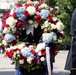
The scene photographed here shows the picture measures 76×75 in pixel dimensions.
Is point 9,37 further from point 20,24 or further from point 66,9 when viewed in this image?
point 66,9

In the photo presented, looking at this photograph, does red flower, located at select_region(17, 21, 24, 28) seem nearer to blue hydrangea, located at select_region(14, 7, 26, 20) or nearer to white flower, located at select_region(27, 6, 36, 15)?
blue hydrangea, located at select_region(14, 7, 26, 20)

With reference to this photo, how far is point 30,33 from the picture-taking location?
4.42 m

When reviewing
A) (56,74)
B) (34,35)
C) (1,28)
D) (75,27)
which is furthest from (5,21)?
(56,74)

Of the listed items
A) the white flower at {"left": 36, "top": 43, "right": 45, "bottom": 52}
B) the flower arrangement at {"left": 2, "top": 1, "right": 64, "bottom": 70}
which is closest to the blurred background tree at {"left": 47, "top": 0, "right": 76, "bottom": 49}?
the flower arrangement at {"left": 2, "top": 1, "right": 64, "bottom": 70}

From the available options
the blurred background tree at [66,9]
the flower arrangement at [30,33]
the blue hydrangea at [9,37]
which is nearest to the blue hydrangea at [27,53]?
the flower arrangement at [30,33]

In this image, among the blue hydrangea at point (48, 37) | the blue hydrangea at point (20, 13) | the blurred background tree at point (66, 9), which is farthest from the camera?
the blurred background tree at point (66, 9)

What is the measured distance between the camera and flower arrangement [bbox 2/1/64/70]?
14.4 feet

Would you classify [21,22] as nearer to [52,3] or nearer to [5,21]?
[5,21]

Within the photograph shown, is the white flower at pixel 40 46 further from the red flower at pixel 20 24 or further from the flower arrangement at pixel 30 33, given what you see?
the red flower at pixel 20 24

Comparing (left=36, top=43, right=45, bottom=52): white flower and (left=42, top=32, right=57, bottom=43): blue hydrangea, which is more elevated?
(left=42, top=32, right=57, bottom=43): blue hydrangea

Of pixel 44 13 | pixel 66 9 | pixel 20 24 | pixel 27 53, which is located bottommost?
pixel 27 53

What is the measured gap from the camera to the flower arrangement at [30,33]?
173 inches

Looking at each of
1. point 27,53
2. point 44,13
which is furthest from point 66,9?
point 27,53

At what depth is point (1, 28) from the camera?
4.59 metres
